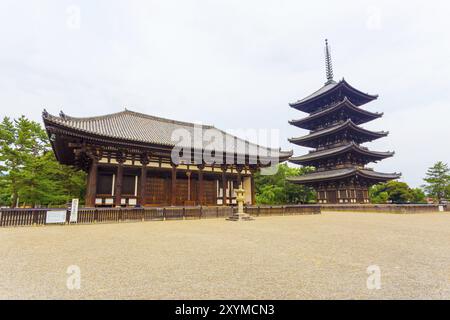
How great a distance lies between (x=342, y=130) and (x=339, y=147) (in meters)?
2.04

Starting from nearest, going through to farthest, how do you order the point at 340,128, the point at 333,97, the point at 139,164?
the point at 139,164, the point at 340,128, the point at 333,97

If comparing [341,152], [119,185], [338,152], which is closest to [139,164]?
[119,185]

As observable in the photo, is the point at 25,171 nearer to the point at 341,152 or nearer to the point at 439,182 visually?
the point at 341,152

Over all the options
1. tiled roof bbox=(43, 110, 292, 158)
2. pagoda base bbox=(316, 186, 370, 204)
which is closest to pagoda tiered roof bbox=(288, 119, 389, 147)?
pagoda base bbox=(316, 186, 370, 204)

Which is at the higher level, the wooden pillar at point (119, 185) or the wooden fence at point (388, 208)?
the wooden pillar at point (119, 185)

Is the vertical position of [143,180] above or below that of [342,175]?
below

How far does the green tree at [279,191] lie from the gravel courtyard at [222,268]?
74.2 ft

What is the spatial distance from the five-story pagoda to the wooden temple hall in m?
8.71

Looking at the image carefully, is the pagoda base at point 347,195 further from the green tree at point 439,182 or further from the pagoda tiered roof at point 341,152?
the green tree at point 439,182

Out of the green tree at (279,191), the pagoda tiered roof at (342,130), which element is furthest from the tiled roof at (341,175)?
the pagoda tiered roof at (342,130)

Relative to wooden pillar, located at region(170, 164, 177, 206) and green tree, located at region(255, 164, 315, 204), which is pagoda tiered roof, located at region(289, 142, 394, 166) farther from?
wooden pillar, located at region(170, 164, 177, 206)

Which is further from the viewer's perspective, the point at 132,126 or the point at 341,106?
the point at 341,106

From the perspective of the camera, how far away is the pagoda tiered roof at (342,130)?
2520 cm

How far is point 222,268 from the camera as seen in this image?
4082 mm
